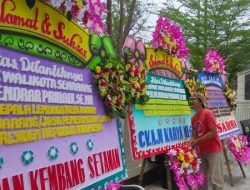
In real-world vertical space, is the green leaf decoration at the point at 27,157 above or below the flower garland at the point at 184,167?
above

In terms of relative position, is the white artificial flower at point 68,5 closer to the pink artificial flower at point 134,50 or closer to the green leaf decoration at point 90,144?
the green leaf decoration at point 90,144

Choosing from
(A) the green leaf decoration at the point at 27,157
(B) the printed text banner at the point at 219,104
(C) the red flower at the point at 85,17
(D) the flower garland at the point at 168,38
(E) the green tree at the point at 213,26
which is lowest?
(A) the green leaf decoration at the point at 27,157

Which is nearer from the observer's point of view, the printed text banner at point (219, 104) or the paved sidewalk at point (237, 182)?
the paved sidewalk at point (237, 182)

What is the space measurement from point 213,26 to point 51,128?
18.5 m

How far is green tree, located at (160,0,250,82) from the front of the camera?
777 inches

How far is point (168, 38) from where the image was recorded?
5113mm

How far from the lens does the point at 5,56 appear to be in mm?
2412

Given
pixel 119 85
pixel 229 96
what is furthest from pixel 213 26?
pixel 119 85

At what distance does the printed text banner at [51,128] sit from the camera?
2410 mm

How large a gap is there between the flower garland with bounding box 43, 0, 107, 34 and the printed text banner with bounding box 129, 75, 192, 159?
1089 millimetres

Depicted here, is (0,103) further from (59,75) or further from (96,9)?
(96,9)

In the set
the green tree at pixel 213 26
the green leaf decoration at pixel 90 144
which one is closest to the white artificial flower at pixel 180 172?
the green leaf decoration at pixel 90 144

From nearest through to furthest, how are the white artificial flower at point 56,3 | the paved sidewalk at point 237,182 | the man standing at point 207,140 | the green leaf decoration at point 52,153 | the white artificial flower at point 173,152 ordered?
the green leaf decoration at point 52,153, the white artificial flower at point 56,3, the white artificial flower at point 173,152, the man standing at point 207,140, the paved sidewalk at point 237,182

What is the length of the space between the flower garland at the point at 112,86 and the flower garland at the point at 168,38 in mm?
1326
